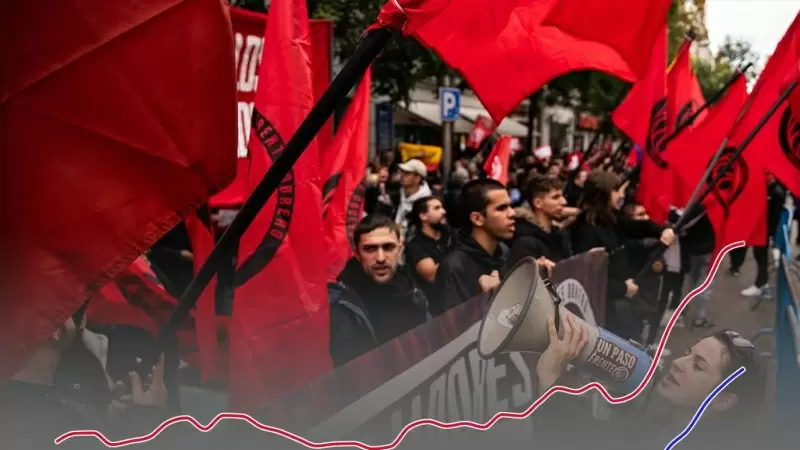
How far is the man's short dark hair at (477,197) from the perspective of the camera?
10.4 feet

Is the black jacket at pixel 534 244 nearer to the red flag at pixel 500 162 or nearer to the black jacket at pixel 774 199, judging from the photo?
the red flag at pixel 500 162

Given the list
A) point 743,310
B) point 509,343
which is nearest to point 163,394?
point 509,343

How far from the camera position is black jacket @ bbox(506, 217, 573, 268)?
314 centimetres

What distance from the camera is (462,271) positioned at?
302 cm

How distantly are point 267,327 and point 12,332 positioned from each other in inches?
38.0

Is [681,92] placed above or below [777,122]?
below

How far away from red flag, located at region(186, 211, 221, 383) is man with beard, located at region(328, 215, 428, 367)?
511mm

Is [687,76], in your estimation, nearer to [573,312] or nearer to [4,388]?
[573,312]

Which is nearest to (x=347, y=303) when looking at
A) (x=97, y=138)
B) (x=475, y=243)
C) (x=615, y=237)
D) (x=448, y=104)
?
(x=475, y=243)

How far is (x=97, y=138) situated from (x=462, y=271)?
1.65m

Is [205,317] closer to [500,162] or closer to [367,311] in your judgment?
[367,311]

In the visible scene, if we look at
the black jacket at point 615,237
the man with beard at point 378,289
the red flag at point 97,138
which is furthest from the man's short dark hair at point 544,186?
the red flag at point 97,138

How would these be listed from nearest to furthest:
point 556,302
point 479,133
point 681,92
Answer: point 556,302 < point 681,92 < point 479,133

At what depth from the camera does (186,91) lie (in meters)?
1.75
